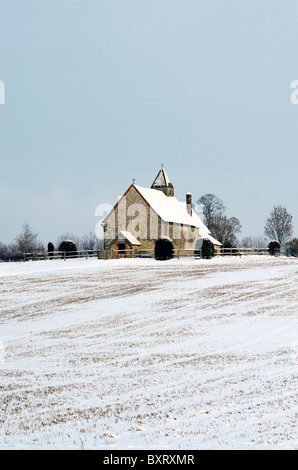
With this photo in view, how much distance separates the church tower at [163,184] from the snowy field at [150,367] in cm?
4564

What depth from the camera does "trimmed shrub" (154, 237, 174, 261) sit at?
52.4 m

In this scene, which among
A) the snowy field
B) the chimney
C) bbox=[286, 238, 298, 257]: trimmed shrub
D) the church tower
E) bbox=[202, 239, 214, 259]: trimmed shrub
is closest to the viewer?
the snowy field

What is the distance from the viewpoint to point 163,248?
172 feet

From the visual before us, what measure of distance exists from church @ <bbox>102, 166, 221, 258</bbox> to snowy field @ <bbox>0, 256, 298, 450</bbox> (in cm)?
3115

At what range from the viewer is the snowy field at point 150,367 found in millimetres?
10117

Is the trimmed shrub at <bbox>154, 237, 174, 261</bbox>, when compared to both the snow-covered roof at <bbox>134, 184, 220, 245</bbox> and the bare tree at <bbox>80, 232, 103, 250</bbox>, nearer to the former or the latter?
the snow-covered roof at <bbox>134, 184, 220, 245</bbox>

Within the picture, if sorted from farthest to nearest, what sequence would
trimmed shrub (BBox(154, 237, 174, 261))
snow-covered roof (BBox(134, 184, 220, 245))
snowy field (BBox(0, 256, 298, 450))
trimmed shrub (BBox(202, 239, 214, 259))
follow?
snow-covered roof (BBox(134, 184, 220, 245))
trimmed shrub (BBox(202, 239, 214, 259))
trimmed shrub (BBox(154, 237, 174, 261))
snowy field (BBox(0, 256, 298, 450))

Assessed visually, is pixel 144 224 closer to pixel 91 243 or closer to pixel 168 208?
pixel 168 208

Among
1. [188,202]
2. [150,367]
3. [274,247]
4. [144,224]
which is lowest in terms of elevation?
[150,367]

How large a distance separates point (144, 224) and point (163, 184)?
46.0 feet

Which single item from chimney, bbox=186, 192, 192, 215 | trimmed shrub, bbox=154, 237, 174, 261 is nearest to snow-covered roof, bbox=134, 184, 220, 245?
chimney, bbox=186, 192, 192, 215

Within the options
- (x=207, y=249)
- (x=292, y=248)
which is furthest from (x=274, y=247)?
(x=292, y=248)

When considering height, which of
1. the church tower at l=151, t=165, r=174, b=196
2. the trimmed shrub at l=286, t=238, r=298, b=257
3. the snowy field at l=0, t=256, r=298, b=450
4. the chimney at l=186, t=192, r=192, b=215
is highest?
the church tower at l=151, t=165, r=174, b=196
